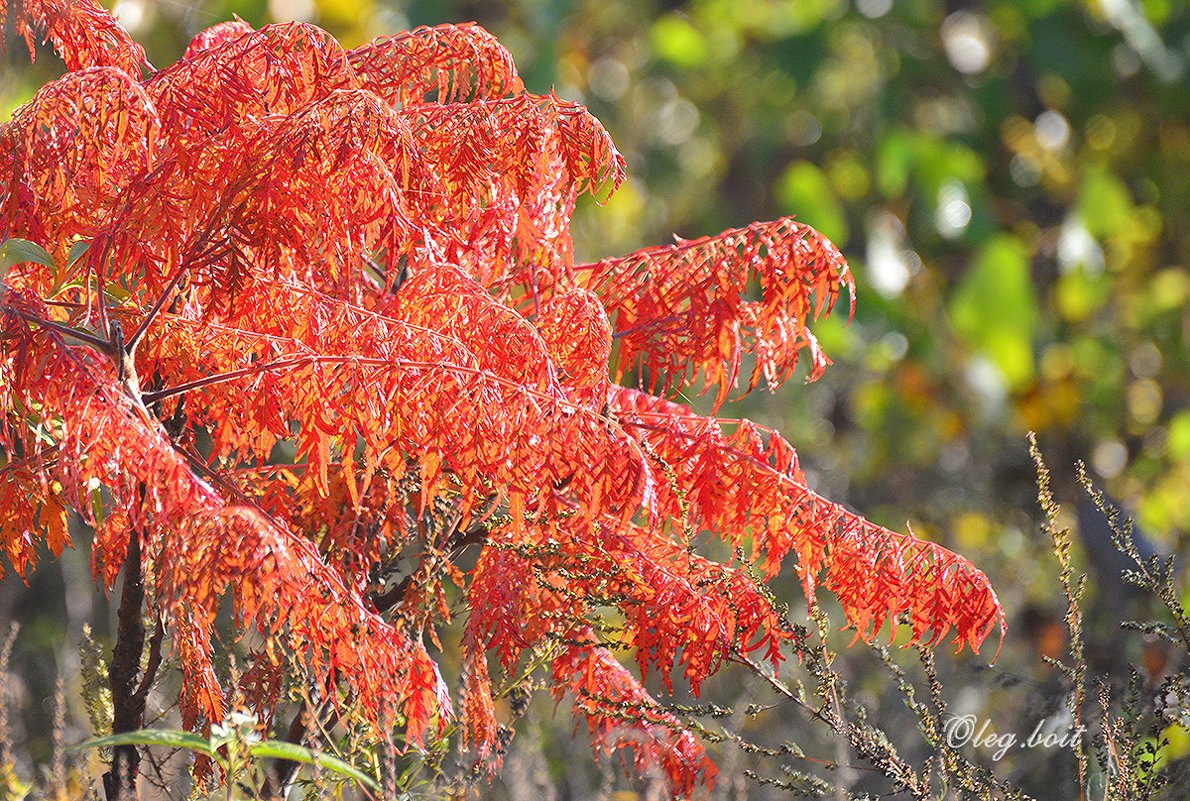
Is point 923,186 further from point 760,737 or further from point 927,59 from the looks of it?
point 760,737

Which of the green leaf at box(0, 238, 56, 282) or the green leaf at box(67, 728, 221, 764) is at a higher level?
the green leaf at box(0, 238, 56, 282)

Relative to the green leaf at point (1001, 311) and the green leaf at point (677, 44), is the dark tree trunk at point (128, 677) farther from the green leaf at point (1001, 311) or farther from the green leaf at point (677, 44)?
the green leaf at point (677, 44)

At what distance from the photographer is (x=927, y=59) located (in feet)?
16.1

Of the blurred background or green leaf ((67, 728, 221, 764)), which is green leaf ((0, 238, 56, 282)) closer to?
green leaf ((67, 728, 221, 764))

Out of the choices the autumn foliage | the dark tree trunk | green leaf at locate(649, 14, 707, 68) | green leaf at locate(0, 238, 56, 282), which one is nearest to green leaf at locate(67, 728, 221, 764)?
the autumn foliage

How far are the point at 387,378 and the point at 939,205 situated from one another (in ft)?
12.4

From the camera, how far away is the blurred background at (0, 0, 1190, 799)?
3.79 meters

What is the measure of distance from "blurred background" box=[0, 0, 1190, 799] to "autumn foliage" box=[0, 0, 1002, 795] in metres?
2.01

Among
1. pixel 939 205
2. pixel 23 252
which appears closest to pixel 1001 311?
pixel 939 205

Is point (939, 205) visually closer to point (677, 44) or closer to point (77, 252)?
point (677, 44)

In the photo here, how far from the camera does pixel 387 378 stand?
3.05ft

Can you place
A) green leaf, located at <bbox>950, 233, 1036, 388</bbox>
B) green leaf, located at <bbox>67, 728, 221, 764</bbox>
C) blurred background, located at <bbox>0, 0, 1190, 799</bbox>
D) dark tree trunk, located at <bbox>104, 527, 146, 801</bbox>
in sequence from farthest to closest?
green leaf, located at <bbox>950, 233, 1036, 388</bbox>, blurred background, located at <bbox>0, 0, 1190, 799</bbox>, dark tree trunk, located at <bbox>104, 527, 146, 801</bbox>, green leaf, located at <bbox>67, 728, 221, 764</bbox>

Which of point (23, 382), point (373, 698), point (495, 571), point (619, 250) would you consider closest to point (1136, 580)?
point (495, 571)

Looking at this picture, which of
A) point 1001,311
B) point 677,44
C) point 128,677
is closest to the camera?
point 128,677
